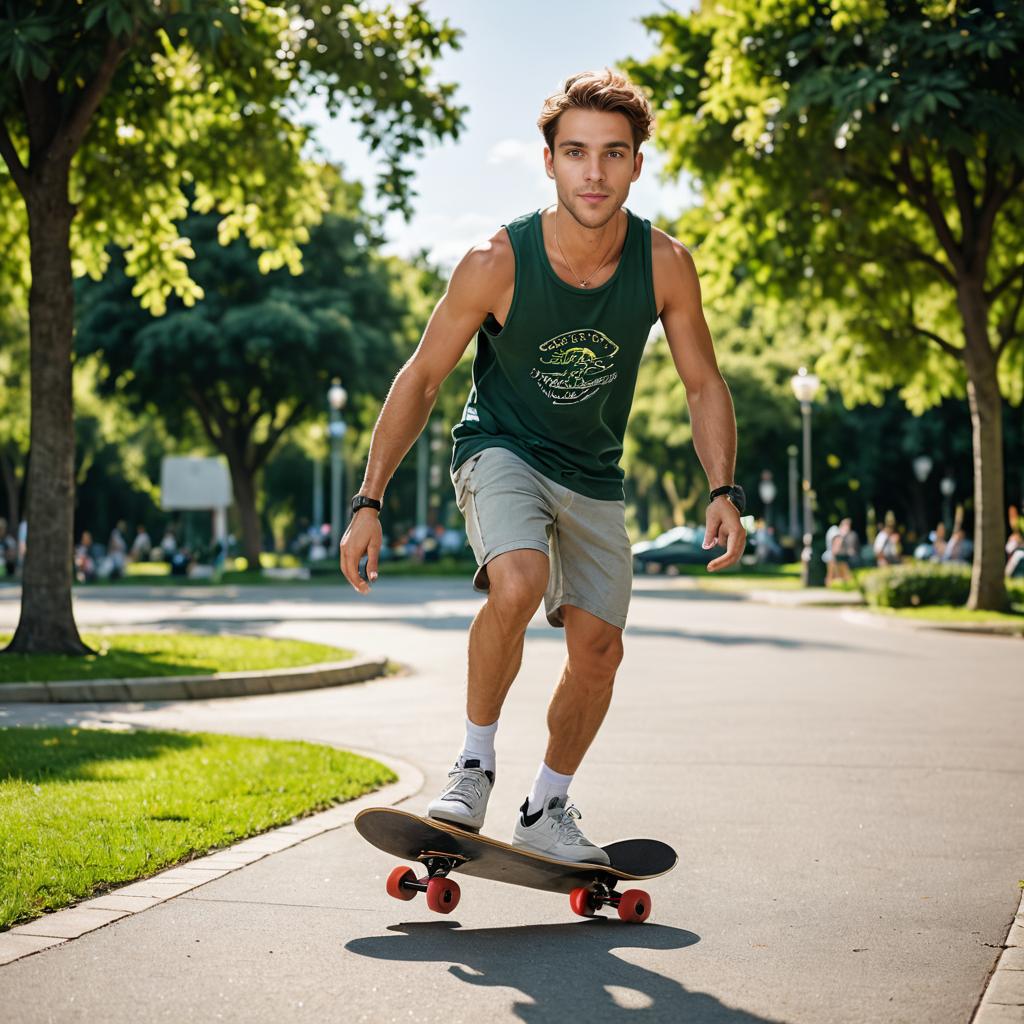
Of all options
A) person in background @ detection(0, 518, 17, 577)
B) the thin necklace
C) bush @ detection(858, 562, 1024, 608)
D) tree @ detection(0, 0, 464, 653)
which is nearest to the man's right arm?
the thin necklace

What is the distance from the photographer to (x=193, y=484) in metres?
43.4

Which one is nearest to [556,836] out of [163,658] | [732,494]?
[732,494]

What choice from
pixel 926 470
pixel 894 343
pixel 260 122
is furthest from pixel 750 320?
pixel 260 122

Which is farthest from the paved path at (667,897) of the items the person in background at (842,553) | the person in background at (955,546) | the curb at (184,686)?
the person in background at (955,546)

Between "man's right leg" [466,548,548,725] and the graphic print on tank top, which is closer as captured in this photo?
"man's right leg" [466,548,548,725]

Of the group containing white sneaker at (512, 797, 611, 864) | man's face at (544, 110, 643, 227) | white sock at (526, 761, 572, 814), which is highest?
man's face at (544, 110, 643, 227)

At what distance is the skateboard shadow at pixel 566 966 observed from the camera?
3600 millimetres

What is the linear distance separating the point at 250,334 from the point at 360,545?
1407 inches

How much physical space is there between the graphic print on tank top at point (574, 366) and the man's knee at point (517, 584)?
0.50m

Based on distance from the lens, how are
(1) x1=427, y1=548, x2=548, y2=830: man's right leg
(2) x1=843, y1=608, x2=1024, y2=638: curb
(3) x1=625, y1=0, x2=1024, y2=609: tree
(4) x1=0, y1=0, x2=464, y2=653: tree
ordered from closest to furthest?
(1) x1=427, y1=548, x2=548, y2=830: man's right leg
(4) x1=0, y1=0, x2=464, y2=653: tree
(3) x1=625, y1=0, x2=1024, y2=609: tree
(2) x1=843, y1=608, x2=1024, y2=638: curb

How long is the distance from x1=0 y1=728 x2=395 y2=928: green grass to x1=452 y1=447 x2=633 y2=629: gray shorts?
61.3 inches

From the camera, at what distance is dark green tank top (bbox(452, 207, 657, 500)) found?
179 inches

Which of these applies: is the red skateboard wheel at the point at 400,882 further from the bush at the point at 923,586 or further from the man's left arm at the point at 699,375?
the bush at the point at 923,586

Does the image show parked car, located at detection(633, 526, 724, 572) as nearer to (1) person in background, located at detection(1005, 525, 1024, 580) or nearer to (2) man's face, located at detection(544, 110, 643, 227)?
(1) person in background, located at detection(1005, 525, 1024, 580)
